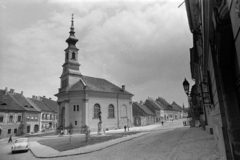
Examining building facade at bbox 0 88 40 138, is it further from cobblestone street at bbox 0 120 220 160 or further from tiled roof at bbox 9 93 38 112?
cobblestone street at bbox 0 120 220 160

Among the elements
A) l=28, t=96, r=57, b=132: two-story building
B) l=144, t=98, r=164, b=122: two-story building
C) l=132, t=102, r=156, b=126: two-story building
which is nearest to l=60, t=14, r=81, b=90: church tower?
l=28, t=96, r=57, b=132: two-story building

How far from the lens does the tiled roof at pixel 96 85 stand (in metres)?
36.7

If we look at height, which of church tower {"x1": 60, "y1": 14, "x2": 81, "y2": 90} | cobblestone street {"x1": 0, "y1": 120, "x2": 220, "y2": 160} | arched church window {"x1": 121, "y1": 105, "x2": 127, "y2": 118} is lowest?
cobblestone street {"x1": 0, "y1": 120, "x2": 220, "y2": 160}

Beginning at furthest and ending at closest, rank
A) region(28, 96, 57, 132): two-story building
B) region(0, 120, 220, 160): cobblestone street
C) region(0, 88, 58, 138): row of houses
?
region(28, 96, 57, 132): two-story building < region(0, 88, 58, 138): row of houses < region(0, 120, 220, 160): cobblestone street

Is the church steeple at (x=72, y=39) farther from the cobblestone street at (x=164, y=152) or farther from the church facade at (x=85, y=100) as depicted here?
the cobblestone street at (x=164, y=152)

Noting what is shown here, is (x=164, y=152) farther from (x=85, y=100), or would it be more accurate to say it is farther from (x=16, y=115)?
(x=16, y=115)

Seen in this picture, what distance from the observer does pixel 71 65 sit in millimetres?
38438

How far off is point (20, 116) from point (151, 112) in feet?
142

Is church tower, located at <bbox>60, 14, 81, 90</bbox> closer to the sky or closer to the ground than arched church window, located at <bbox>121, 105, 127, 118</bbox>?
closer to the sky

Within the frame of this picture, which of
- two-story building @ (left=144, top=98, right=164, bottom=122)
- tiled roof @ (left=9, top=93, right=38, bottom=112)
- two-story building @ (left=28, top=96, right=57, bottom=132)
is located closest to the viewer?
tiled roof @ (left=9, top=93, right=38, bottom=112)

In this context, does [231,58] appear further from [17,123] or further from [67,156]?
[17,123]

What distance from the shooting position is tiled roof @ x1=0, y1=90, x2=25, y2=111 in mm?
38787

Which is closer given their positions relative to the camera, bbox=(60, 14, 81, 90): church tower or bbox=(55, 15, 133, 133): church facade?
bbox=(55, 15, 133, 133): church facade

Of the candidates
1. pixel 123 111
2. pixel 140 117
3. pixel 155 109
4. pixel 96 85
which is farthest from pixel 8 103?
pixel 155 109
